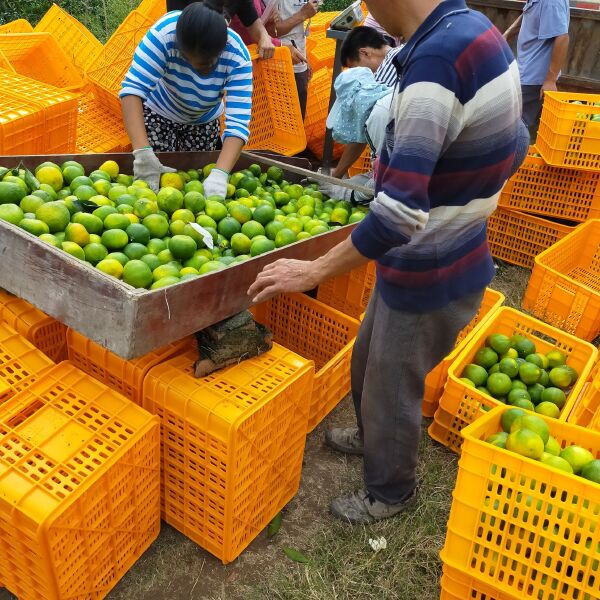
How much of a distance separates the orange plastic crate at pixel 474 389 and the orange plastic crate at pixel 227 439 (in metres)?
1.05

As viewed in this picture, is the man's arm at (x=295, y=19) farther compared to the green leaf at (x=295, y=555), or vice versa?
the man's arm at (x=295, y=19)

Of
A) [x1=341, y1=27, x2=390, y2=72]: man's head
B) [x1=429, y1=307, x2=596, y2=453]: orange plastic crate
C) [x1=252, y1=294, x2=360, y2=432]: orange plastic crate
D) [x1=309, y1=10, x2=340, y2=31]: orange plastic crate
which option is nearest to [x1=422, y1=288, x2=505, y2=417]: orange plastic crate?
[x1=429, y1=307, x2=596, y2=453]: orange plastic crate

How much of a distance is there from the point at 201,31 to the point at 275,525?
9.00 ft

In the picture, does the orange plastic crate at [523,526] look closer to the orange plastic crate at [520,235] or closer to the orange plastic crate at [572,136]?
the orange plastic crate at [572,136]

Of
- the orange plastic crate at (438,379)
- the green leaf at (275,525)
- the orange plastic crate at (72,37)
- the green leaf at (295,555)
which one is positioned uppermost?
the orange plastic crate at (72,37)

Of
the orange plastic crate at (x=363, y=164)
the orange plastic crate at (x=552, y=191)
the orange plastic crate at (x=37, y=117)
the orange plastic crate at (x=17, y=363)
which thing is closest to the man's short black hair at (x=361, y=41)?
the orange plastic crate at (x=363, y=164)

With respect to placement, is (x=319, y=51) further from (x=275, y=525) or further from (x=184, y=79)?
(x=275, y=525)

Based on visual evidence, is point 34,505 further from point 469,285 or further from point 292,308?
point 292,308

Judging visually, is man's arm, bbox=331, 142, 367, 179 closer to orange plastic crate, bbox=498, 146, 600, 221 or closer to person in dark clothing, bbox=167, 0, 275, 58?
person in dark clothing, bbox=167, 0, 275, 58

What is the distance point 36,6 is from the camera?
1063cm

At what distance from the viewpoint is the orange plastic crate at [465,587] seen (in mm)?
2146

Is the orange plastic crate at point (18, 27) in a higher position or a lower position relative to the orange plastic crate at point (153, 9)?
lower

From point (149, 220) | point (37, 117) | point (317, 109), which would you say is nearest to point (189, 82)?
point (37, 117)

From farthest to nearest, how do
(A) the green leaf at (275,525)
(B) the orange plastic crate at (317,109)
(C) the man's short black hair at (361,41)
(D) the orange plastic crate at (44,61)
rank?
(B) the orange plastic crate at (317,109) → (D) the orange plastic crate at (44,61) → (C) the man's short black hair at (361,41) → (A) the green leaf at (275,525)
